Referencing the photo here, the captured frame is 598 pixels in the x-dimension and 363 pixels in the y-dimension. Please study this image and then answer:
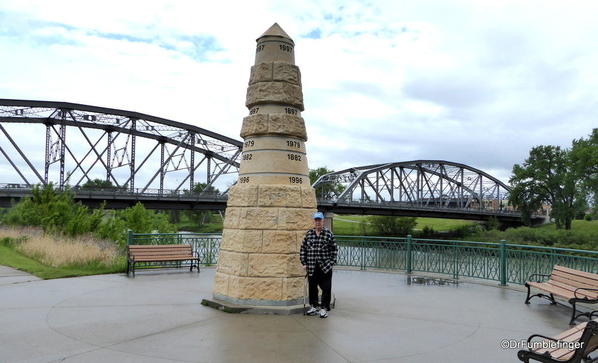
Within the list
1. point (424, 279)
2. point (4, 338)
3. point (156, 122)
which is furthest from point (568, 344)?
point (156, 122)

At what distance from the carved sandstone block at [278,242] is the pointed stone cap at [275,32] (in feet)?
12.3

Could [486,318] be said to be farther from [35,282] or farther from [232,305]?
[35,282]

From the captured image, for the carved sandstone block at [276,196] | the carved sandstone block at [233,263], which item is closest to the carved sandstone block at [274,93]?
the carved sandstone block at [276,196]

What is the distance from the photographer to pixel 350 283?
36.9ft

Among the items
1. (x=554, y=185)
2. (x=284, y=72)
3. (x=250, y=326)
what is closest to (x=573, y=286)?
(x=250, y=326)

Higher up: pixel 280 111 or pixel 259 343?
pixel 280 111

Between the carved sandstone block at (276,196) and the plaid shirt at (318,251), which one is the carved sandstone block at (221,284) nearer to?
the carved sandstone block at (276,196)

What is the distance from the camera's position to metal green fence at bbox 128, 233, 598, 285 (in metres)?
11.8

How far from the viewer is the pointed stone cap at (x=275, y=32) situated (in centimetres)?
877

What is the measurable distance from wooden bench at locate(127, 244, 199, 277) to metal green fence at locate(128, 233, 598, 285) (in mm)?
Answer: 1326

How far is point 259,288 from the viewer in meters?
7.96

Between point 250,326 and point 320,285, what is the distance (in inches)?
54.9

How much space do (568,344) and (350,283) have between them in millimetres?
6784

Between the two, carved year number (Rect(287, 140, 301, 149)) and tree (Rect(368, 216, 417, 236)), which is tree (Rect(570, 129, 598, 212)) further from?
carved year number (Rect(287, 140, 301, 149))
